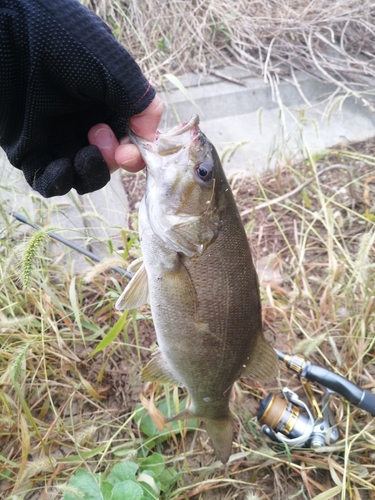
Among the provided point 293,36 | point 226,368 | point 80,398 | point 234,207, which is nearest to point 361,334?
point 226,368

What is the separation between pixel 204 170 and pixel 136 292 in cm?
51

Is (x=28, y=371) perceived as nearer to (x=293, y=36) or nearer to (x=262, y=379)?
(x=262, y=379)

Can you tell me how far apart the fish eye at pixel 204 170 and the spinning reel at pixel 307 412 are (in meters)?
0.91

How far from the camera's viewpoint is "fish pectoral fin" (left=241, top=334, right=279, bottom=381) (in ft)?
5.00

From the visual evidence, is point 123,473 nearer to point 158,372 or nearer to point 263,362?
point 158,372

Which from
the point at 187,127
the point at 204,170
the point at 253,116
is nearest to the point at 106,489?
the point at 204,170

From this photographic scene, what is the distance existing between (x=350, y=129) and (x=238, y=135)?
1.06 meters

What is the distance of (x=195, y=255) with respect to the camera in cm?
139

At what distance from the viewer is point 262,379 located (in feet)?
5.11

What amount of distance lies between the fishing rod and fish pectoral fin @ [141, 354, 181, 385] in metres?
0.43

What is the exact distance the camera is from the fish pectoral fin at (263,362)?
1525 millimetres

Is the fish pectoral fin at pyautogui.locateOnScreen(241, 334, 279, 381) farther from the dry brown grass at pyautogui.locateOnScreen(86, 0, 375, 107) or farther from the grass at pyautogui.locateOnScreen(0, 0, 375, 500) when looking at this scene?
the dry brown grass at pyautogui.locateOnScreen(86, 0, 375, 107)

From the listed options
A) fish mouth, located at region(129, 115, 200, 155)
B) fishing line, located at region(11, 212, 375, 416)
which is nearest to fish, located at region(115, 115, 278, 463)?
fish mouth, located at region(129, 115, 200, 155)

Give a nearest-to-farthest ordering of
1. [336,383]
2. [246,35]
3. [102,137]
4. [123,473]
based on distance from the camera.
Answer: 1. [102,137]
2. [123,473]
3. [336,383]
4. [246,35]
